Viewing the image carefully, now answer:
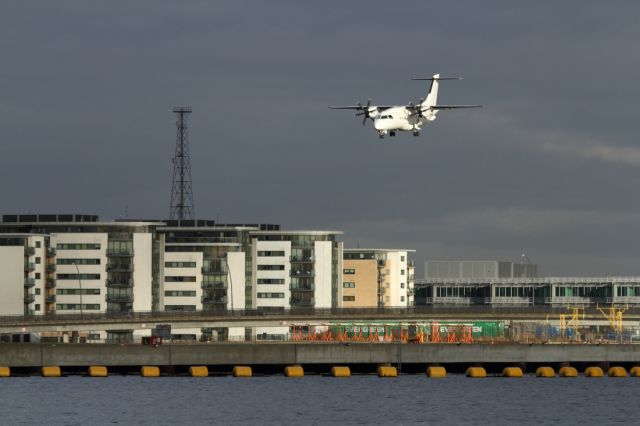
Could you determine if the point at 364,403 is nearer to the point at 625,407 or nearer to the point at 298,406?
the point at 298,406

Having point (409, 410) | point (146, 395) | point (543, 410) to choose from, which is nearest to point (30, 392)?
point (146, 395)

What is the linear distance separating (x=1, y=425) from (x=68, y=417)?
27.1ft

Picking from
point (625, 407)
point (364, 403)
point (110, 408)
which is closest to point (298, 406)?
point (364, 403)

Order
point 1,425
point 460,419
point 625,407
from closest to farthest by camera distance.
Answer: point 1,425 < point 460,419 < point 625,407

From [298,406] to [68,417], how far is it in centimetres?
2632

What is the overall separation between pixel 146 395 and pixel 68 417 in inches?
1027

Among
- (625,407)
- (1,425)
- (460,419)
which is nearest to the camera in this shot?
(1,425)

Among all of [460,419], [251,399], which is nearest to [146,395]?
[251,399]

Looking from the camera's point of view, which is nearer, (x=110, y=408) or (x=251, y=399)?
(x=110, y=408)

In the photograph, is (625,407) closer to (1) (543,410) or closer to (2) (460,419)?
(1) (543,410)

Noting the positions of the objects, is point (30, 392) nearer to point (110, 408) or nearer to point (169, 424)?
point (110, 408)

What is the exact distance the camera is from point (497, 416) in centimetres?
17412

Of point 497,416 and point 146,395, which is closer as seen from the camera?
point 497,416

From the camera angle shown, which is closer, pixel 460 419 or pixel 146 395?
pixel 460 419
